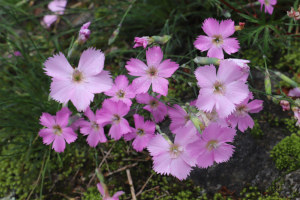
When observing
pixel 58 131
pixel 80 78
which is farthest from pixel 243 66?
pixel 58 131

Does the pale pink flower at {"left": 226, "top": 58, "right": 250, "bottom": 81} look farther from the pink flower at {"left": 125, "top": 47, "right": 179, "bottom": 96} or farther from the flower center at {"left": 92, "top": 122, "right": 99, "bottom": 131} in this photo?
the flower center at {"left": 92, "top": 122, "right": 99, "bottom": 131}

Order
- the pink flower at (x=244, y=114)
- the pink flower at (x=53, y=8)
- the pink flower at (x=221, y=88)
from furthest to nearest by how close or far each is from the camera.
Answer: the pink flower at (x=53, y=8) < the pink flower at (x=244, y=114) < the pink flower at (x=221, y=88)

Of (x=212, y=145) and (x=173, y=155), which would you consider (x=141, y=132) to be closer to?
(x=173, y=155)

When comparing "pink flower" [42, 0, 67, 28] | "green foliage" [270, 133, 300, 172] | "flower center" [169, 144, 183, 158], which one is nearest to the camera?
"flower center" [169, 144, 183, 158]

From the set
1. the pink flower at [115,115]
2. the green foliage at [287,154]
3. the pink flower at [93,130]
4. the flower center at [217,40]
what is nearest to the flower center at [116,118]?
the pink flower at [115,115]

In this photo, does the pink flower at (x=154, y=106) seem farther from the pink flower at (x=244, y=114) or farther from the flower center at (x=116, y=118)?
the pink flower at (x=244, y=114)

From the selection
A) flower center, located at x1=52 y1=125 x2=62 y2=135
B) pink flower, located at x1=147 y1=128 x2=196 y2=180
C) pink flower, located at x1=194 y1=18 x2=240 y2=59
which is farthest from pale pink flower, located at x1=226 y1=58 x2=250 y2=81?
flower center, located at x1=52 y1=125 x2=62 y2=135
